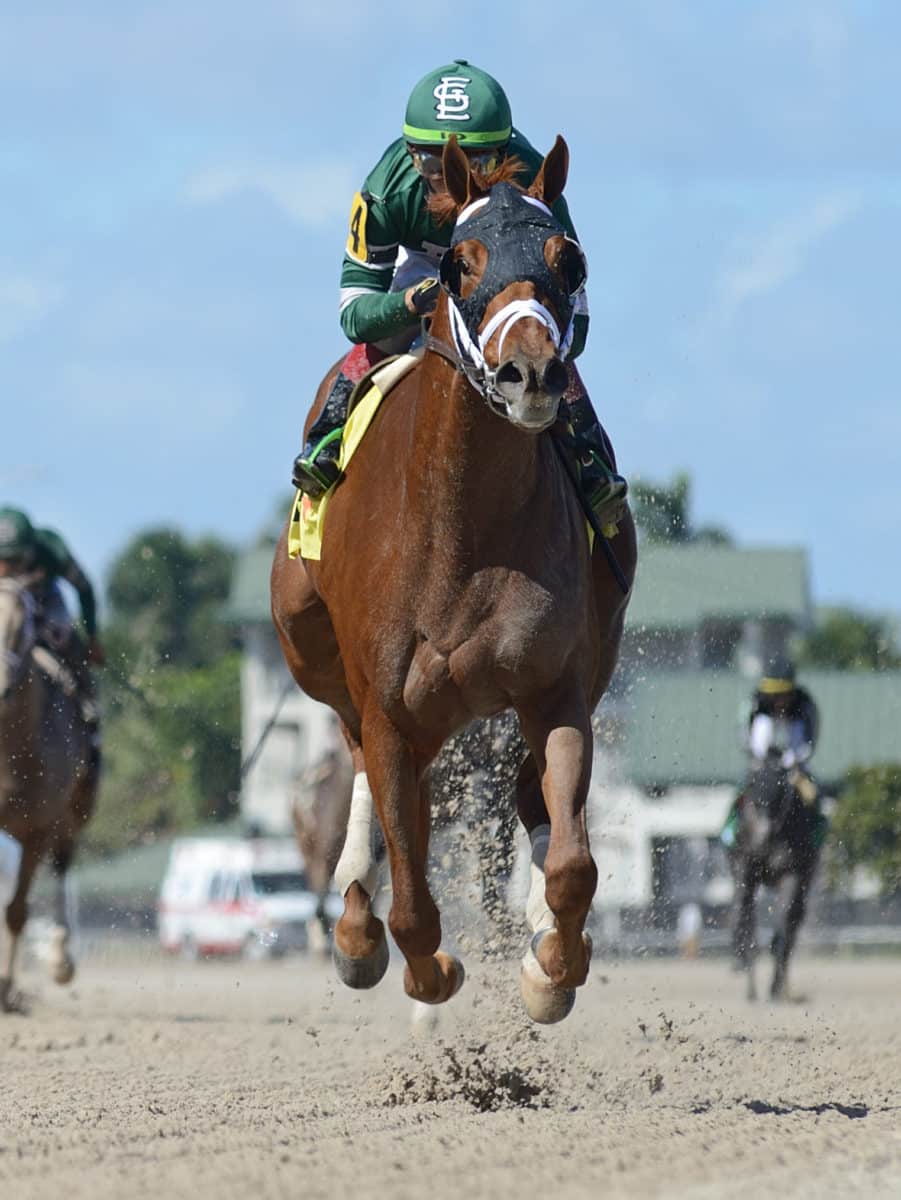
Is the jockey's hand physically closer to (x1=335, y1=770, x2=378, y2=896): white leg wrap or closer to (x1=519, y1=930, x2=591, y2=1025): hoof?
(x1=335, y1=770, x2=378, y2=896): white leg wrap

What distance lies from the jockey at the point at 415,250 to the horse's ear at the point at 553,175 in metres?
0.12

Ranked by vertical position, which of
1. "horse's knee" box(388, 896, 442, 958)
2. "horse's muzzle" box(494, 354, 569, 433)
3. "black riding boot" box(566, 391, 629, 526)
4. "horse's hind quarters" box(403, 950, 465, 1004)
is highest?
"black riding boot" box(566, 391, 629, 526)

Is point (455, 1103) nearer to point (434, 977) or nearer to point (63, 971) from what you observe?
point (434, 977)

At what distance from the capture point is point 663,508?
15102mm

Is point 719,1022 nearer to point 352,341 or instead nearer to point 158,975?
point 352,341

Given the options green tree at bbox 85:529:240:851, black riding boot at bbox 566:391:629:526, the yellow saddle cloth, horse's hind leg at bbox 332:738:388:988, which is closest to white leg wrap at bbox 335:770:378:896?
horse's hind leg at bbox 332:738:388:988

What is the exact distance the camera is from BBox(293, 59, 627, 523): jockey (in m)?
8.52

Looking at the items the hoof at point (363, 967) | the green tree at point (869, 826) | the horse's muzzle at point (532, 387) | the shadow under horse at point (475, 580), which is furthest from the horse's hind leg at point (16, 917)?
the green tree at point (869, 826)

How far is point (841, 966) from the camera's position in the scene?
30984mm

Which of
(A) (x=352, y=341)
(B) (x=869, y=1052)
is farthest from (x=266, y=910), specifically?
(A) (x=352, y=341)

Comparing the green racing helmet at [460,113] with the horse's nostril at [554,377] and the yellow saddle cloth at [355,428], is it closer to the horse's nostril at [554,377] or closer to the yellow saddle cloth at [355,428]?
the yellow saddle cloth at [355,428]

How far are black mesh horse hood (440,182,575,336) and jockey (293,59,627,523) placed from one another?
1.45ft

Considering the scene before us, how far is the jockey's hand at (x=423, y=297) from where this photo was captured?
8195 mm

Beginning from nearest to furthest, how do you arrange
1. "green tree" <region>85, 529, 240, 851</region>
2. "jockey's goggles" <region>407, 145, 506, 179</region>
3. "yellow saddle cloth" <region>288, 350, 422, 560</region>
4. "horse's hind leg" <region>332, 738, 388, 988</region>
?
"jockey's goggles" <region>407, 145, 506, 179</region> < "yellow saddle cloth" <region>288, 350, 422, 560</region> < "horse's hind leg" <region>332, 738, 388, 988</region> < "green tree" <region>85, 529, 240, 851</region>
